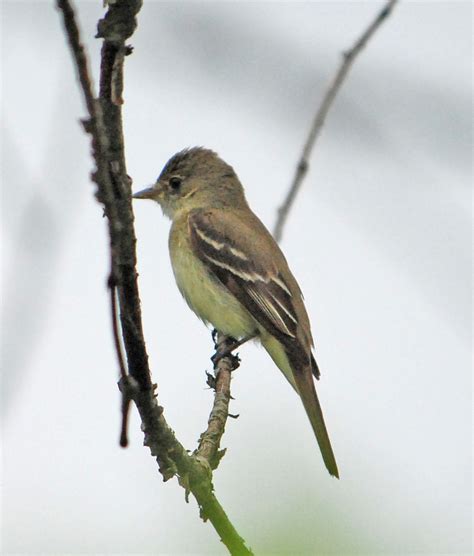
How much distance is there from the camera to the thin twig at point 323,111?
4820mm

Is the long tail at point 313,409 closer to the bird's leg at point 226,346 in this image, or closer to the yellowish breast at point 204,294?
the bird's leg at point 226,346

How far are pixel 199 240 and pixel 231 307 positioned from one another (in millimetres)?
706

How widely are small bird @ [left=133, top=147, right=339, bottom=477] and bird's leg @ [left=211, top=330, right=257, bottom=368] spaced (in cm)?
5

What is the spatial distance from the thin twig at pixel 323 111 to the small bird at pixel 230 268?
0.75m

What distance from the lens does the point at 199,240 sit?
745 cm

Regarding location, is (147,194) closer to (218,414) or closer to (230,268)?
(230,268)

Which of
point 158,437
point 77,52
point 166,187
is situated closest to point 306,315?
point 166,187

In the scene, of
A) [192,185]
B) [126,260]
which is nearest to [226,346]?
[192,185]

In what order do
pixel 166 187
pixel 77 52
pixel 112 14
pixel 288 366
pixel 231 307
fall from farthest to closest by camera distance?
pixel 166 187 → pixel 231 307 → pixel 288 366 → pixel 112 14 → pixel 77 52

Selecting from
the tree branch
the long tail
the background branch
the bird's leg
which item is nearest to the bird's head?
the bird's leg

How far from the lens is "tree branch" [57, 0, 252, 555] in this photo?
2.57m

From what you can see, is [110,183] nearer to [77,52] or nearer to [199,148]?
[77,52]

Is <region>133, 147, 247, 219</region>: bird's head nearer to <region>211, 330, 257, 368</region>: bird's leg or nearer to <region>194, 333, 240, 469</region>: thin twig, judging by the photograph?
<region>211, 330, 257, 368</region>: bird's leg

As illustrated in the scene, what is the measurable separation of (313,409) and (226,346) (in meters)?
1.03
